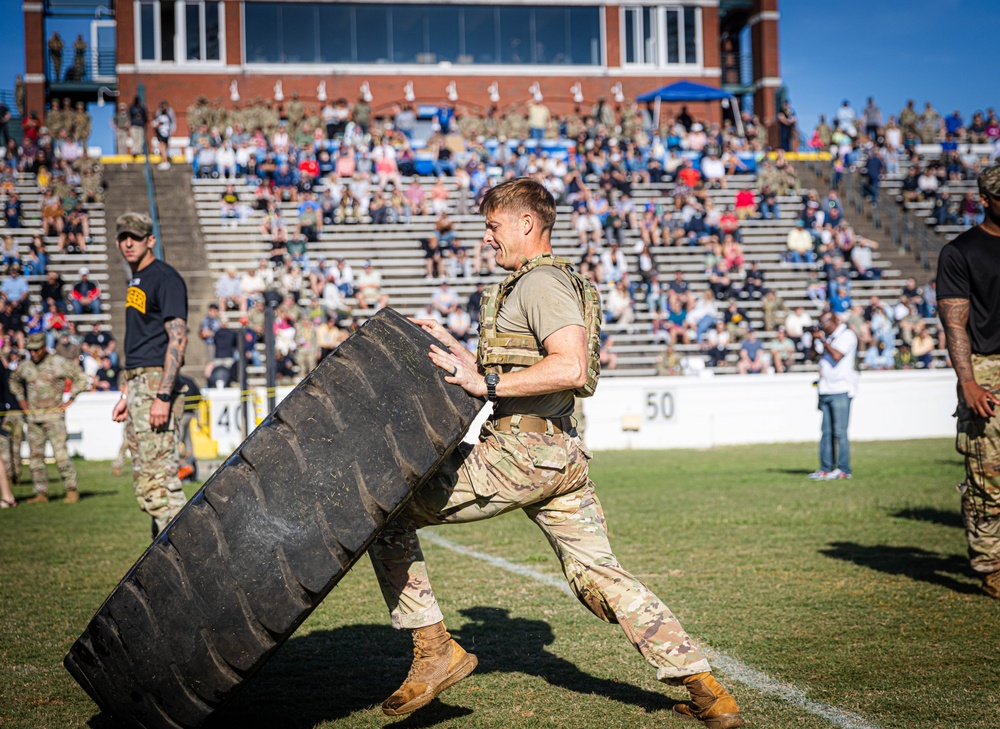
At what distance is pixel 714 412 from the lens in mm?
18766

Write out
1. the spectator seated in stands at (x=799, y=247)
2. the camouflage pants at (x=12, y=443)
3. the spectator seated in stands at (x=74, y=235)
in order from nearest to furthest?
1. the camouflage pants at (x=12, y=443)
2. the spectator seated in stands at (x=74, y=235)
3. the spectator seated in stands at (x=799, y=247)

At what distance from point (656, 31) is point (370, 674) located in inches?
1505

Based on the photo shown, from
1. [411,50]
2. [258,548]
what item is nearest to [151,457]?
[258,548]

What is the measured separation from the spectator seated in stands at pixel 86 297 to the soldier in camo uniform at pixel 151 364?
657 inches

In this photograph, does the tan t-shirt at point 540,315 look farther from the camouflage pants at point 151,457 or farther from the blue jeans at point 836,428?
the blue jeans at point 836,428

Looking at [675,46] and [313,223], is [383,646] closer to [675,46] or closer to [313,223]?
[313,223]

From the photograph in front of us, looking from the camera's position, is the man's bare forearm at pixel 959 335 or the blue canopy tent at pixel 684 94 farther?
the blue canopy tent at pixel 684 94

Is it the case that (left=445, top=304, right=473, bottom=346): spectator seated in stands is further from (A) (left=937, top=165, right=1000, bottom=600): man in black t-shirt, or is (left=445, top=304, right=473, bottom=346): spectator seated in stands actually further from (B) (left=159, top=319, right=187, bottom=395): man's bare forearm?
(A) (left=937, top=165, right=1000, bottom=600): man in black t-shirt

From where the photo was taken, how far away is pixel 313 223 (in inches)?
987

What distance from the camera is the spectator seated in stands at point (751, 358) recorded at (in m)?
21.2

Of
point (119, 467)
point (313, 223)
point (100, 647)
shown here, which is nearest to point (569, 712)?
point (100, 647)

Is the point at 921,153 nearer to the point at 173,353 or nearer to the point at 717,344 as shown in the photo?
the point at 717,344

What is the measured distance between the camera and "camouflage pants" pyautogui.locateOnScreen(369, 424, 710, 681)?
391 cm

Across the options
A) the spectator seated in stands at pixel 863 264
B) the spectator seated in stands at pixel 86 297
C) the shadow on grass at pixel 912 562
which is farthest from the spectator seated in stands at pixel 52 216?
the shadow on grass at pixel 912 562
